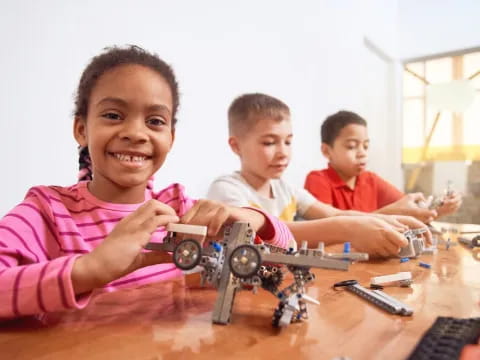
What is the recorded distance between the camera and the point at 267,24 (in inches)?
97.3

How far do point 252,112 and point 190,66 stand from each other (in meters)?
0.49

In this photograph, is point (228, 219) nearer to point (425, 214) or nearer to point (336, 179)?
point (425, 214)

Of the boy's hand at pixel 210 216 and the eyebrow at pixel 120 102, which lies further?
the eyebrow at pixel 120 102

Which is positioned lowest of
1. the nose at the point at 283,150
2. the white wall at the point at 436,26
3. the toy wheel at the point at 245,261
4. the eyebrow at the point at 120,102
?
the toy wheel at the point at 245,261

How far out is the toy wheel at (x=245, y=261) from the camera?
20.7 inches

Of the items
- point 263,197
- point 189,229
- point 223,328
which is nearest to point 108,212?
point 189,229

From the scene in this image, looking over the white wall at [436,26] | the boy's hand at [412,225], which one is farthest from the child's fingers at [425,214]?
the white wall at [436,26]

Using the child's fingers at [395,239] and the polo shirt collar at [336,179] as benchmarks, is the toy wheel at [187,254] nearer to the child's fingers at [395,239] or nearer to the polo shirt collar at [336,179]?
the child's fingers at [395,239]

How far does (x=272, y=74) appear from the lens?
2531 millimetres

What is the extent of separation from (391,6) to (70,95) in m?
4.07

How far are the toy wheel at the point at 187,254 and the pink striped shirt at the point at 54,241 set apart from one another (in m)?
0.16

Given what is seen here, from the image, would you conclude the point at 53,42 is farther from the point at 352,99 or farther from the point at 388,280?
the point at 352,99

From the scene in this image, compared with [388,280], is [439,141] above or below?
above

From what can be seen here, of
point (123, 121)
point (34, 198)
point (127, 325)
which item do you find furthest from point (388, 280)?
point (34, 198)
